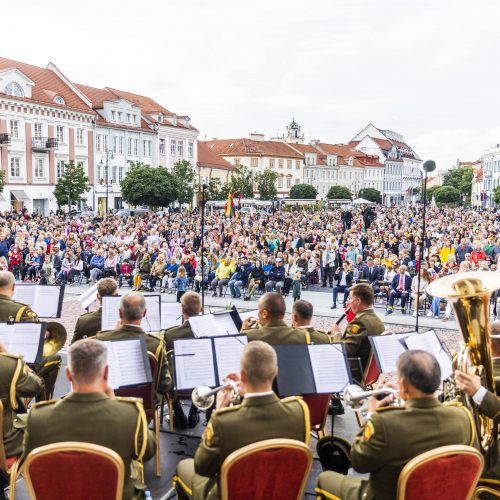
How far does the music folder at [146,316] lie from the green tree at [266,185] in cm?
6990

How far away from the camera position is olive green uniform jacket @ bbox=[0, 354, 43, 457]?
460 cm

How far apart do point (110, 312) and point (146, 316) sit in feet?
1.76

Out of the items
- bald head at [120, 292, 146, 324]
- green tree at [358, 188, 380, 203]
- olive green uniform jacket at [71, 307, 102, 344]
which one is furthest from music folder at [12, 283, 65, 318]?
green tree at [358, 188, 380, 203]

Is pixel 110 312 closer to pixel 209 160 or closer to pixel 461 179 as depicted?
pixel 209 160

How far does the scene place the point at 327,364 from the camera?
515 cm

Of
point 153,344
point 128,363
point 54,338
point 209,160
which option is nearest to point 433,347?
point 153,344

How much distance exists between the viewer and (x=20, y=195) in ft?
154

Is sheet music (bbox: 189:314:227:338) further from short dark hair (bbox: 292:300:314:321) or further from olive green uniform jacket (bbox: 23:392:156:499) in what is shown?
olive green uniform jacket (bbox: 23:392:156:499)

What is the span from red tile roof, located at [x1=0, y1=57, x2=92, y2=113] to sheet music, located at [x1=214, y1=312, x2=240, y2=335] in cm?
4615

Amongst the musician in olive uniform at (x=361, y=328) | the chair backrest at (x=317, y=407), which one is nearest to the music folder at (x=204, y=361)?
the chair backrest at (x=317, y=407)

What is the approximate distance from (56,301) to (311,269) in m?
11.0

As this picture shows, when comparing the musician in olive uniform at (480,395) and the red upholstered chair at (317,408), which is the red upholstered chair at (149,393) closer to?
the red upholstered chair at (317,408)

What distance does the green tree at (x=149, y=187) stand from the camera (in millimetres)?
49000

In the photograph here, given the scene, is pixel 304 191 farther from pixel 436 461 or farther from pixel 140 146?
pixel 436 461
